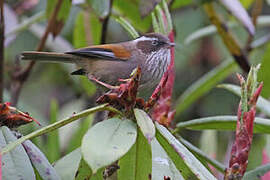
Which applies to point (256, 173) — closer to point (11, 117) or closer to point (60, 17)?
point (11, 117)

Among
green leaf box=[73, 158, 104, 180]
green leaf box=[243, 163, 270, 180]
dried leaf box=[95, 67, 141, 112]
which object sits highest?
dried leaf box=[95, 67, 141, 112]

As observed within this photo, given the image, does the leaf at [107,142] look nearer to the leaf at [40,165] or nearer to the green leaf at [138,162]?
the green leaf at [138,162]

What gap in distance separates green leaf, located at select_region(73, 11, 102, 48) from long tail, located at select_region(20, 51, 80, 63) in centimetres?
35

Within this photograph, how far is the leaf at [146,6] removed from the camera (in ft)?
8.43

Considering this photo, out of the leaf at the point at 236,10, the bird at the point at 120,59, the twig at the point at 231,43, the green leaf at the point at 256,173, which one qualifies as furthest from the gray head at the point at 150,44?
the green leaf at the point at 256,173

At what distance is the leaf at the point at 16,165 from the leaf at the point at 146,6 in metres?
1.23

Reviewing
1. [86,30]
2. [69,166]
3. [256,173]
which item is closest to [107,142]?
[69,166]

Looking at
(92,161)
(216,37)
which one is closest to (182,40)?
(216,37)

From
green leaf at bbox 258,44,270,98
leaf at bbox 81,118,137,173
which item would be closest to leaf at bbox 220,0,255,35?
green leaf at bbox 258,44,270,98

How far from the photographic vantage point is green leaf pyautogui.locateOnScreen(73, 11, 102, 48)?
11.4 feet

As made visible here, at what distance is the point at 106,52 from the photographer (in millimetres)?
3016

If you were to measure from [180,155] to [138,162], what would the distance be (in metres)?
0.18

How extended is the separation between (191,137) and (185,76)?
0.79 m

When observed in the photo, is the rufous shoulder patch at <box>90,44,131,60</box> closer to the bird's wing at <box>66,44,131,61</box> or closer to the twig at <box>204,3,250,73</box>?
the bird's wing at <box>66,44,131,61</box>
